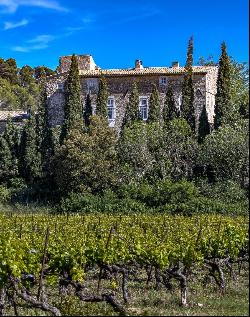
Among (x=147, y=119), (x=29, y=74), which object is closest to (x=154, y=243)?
(x=147, y=119)

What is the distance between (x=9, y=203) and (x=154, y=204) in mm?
7702

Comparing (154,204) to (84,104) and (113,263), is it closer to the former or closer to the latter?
(84,104)

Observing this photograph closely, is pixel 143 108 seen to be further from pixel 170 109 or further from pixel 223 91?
pixel 223 91

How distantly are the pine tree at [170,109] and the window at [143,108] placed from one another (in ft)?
8.48

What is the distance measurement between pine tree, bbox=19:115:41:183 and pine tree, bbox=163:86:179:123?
7.60 metres

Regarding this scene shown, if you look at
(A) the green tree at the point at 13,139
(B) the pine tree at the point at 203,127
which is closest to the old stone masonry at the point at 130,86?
(B) the pine tree at the point at 203,127

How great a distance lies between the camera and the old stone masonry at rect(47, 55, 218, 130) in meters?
36.0

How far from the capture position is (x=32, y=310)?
28.0 feet

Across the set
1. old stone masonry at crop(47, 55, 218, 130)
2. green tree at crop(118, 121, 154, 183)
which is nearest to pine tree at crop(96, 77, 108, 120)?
old stone masonry at crop(47, 55, 218, 130)

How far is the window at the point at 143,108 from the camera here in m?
36.1

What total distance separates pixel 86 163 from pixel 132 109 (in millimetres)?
8001

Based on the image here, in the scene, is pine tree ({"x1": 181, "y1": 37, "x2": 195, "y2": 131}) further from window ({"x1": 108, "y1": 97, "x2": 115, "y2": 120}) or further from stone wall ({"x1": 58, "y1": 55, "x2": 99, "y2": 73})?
stone wall ({"x1": 58, "y1": 55, "x2": 99, "y2": 73})

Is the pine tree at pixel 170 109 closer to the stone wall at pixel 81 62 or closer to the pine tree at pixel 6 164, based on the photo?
the stone wall at pixel 81 62

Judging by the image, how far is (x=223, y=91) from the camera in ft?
103
